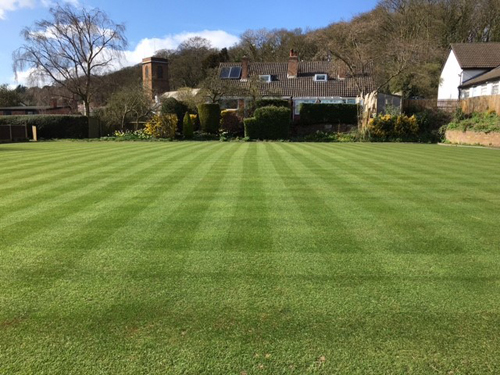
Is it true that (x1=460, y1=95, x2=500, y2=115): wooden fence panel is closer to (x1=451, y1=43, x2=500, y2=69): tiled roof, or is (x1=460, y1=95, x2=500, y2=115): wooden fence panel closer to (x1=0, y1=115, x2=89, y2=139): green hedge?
(x1=451, y1=43, x2=500, y2=69): tiled roof

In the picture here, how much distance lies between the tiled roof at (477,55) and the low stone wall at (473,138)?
14.9m

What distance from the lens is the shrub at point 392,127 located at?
26.8 meters

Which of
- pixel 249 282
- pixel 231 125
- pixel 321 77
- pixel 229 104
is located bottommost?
pixel 249 282

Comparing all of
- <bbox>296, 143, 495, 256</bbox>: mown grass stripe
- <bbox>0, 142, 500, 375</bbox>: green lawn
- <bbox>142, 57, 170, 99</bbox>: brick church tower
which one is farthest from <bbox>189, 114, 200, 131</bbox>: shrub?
<bbox>142, 57, 170, 99</bbox>: brick church tower

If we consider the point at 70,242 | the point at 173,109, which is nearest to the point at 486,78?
the point at 173,109

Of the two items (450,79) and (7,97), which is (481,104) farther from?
(7,97)

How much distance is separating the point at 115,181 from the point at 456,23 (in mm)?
48592

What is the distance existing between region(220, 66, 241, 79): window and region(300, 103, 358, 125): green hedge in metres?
16.7

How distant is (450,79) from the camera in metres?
38.4

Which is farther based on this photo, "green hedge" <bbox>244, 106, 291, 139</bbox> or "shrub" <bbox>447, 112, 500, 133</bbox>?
"green hedge" <bbox>244, 106, 291, 139</bbox>

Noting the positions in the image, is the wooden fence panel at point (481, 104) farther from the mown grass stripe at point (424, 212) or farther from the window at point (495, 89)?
the mown grass stripe at point (424, 212)

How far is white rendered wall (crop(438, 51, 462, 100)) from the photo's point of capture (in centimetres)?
3675

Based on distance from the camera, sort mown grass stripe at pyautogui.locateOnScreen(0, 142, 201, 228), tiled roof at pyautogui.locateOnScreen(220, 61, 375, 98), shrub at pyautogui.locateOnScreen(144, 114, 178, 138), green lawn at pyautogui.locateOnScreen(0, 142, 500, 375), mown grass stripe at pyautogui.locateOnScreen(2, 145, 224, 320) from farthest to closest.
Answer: tiled roof at pyautogui.locateOnScreen(220, 61, 375, 98) < shrub at pyautogui.locateOnScreen(144, 114, 178, 138) < mown grass stripe at pyautogui.locateOnScreen(0, 142, 201, 228) < mown grass stripe at pyautogui.locateOnScreen(2, 145, 224, 320) < green lawn at pyautogui.locateOnScreen(0, 142, 500, 375)

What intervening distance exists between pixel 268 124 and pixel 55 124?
18339mm
